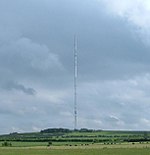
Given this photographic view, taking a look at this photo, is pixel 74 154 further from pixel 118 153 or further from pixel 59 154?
pixel 118 153

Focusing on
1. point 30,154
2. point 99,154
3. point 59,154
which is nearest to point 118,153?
point 99,154

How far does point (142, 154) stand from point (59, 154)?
686 inches

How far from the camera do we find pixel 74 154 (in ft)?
330

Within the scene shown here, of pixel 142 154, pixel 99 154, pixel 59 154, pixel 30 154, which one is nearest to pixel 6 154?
pixel 30 154

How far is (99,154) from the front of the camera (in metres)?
101

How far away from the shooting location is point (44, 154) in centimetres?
10369

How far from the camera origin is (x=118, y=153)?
334 ft

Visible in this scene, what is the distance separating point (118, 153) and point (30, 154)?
62.6 ft

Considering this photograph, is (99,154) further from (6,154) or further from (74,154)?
(6,154)

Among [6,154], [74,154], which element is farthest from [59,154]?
[6,154]

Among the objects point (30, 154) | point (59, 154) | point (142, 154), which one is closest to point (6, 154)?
point (30, 154)

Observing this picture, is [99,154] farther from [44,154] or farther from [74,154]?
[44,154]

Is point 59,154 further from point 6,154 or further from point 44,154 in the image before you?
point 6,154

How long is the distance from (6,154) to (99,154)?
66.2 feet
